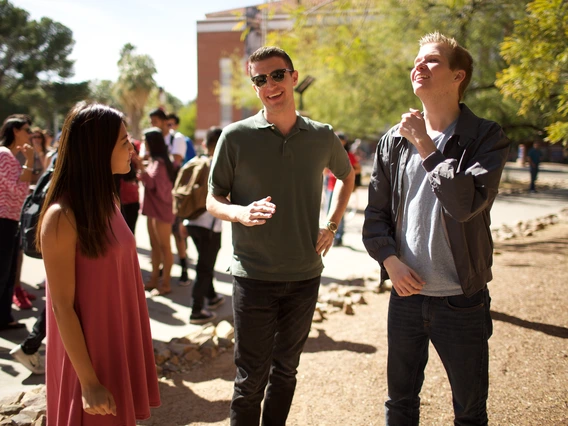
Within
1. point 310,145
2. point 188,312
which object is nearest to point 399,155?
point 310,145

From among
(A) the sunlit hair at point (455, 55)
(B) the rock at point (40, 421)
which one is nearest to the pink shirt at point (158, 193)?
(B) the rock at point (40, 421)

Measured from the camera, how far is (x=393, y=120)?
60.6ft

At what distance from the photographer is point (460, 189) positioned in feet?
6.79

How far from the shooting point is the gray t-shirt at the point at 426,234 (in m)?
2.30

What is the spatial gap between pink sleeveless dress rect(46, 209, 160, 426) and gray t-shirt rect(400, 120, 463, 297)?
1.25m

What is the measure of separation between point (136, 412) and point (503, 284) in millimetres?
5357

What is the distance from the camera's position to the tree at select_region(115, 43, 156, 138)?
52.4 m

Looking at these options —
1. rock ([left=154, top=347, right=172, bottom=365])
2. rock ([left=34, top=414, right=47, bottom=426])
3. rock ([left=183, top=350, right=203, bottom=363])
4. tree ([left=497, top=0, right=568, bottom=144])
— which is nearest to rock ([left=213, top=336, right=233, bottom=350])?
rock ([left=183, top=350, right=203, bottom=363])

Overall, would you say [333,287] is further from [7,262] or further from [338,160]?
[338,160]

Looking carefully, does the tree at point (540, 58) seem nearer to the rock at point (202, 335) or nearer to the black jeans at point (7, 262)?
the rock at point (202, 335)

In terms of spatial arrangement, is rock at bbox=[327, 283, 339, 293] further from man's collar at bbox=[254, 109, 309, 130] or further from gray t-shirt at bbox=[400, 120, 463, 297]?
gray t-shirt at bbox=[400, 120, 463, 297]

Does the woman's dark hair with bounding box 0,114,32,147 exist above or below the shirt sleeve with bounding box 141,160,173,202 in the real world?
above

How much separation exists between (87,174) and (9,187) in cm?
337

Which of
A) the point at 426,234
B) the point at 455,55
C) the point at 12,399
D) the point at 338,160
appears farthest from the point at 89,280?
the point at 12,399
